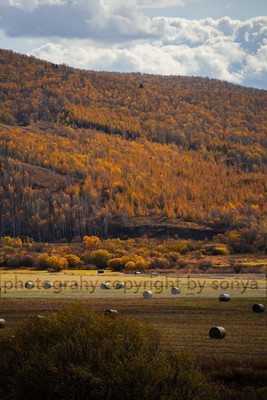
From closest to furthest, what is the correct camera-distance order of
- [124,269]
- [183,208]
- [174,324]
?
[174,324], [124,269], [183,208]

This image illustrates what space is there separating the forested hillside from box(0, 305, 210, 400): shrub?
86.9 meters

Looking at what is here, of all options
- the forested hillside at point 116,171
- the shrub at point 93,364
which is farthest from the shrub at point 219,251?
the shrub at point 93,364

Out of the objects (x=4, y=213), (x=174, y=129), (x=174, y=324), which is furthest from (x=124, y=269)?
(x=174, y=129)

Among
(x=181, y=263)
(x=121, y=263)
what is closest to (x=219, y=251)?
(x=181, y=263)

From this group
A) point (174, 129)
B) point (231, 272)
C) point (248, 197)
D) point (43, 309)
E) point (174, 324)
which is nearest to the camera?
point (174, 324)

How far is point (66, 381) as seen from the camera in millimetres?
12539

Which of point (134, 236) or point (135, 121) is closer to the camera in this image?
point (134, 236)

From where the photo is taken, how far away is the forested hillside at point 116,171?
4761 inches

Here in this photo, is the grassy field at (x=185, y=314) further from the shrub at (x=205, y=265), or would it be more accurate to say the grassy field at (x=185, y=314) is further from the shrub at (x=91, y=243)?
the shrub at (x=91, y=243)

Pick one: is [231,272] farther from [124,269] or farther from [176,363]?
[176,363]

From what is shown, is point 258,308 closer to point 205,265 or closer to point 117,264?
point 205,265

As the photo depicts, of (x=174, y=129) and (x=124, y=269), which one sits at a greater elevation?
(x=174, y=129)

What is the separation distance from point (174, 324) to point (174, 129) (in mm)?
168022

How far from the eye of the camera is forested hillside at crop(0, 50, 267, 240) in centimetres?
12094
